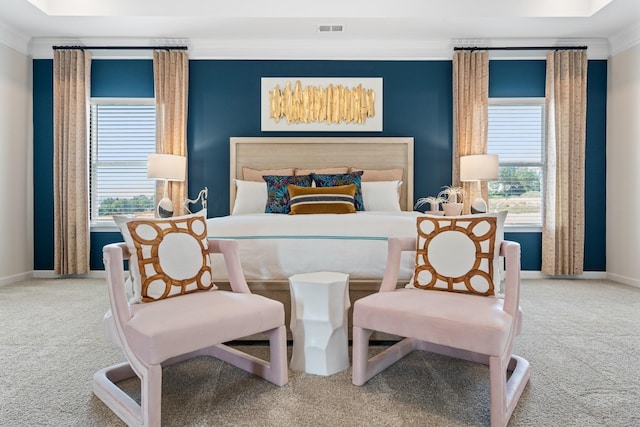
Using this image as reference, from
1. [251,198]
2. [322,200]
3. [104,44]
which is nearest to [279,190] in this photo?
[251,198]

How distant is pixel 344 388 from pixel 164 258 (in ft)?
3.34

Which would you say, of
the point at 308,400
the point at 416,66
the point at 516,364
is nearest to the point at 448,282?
the point at 516,364

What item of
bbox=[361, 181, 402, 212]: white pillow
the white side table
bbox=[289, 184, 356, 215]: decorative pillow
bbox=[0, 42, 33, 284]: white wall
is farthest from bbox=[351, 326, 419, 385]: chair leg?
bbox=[0, 42, 33, 284]: white wall

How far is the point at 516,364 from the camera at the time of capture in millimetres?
1945

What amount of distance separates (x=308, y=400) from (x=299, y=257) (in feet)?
2.72

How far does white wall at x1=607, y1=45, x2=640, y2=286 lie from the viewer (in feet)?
14.0

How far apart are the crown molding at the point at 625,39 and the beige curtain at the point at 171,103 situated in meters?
4.87

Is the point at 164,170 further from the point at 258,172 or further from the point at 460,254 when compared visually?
the point at 460,254

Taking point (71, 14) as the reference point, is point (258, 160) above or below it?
below

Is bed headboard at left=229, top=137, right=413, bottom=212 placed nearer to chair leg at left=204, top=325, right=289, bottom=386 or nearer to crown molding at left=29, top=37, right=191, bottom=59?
crown molding at left=29, top=37, right=191, bottom=59

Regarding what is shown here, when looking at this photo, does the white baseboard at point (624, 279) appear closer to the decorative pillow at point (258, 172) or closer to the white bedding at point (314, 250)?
Answer: the white bedding at point (314, 250)

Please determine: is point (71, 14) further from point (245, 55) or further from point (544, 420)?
point (544, 420)

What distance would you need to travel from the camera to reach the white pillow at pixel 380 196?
3.87 metres

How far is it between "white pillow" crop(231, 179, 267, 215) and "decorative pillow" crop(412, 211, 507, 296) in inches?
84.4
